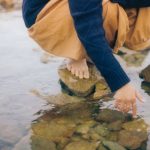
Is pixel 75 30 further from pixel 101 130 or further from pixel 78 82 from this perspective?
pixel 78 82

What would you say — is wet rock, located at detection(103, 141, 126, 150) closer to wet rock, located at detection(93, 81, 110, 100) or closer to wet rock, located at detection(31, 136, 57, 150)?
wet rock, located at detection(31, 136, 57, 150)

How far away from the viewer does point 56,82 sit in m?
3.33

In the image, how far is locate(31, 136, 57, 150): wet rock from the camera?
2436 mm

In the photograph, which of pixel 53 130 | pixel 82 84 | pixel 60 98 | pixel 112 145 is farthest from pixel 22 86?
pixel 112 145

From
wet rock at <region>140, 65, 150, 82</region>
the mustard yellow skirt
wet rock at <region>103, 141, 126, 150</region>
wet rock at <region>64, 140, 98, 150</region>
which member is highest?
the mustard yellow skirt

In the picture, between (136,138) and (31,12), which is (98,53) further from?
(31,12)

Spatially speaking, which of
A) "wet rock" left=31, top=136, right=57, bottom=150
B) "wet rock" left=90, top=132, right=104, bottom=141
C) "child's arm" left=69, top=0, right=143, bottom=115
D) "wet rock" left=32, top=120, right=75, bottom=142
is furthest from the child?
"wet rock" left=31, top=136, right=57, bottom=150

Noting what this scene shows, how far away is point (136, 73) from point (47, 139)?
3.85ft

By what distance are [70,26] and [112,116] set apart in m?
0.66

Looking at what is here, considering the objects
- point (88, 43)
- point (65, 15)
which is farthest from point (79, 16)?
point (65, 15)

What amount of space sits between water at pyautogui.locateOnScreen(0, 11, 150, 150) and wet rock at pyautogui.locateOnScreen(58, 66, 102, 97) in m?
0.08

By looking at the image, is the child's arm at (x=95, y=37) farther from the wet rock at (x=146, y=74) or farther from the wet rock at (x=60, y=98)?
the wet rock at (x=146, y=74)

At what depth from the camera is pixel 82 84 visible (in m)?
3.16

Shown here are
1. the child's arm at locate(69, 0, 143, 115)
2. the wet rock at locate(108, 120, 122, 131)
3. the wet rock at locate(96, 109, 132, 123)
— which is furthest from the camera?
the wet rock at locate(96, 109, 132, 123)
